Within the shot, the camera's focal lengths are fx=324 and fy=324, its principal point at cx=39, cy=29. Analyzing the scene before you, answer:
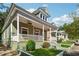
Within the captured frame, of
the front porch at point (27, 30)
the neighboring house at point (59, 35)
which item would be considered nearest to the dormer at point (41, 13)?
the front porch at point (27, 30)

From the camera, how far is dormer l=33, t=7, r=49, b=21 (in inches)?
301

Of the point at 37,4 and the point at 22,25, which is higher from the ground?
the point at 37,4

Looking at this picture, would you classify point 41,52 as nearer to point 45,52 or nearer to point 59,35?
point 45,52

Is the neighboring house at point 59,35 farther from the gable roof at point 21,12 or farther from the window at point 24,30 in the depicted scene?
the window at point 24,30

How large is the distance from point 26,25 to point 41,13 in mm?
505

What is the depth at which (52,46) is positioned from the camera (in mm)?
7652

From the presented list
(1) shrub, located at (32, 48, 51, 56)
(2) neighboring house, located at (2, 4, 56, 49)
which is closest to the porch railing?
(2) neighboring house, located at (2, 4, 56, 49)

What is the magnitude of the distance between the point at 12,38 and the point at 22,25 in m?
0.39

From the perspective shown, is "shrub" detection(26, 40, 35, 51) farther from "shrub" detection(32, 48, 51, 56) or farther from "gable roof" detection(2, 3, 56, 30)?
"gable roof" detection(2, 3, 56, 30)

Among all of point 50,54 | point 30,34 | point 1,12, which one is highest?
point 1,12

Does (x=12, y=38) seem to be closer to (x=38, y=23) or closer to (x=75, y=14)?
(x=38, y=23)

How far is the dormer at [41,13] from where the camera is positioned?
25.1ft

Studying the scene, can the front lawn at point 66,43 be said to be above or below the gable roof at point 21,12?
below

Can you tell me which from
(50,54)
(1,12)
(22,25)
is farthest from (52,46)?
(1,12)
